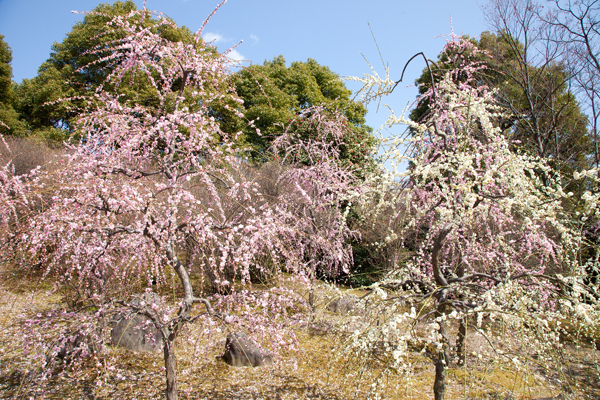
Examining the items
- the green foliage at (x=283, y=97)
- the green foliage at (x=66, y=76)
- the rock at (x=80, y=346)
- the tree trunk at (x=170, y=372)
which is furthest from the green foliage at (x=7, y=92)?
the tree trunk at (x=170, y=372)

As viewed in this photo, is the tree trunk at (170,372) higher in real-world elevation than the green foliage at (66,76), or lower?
lower

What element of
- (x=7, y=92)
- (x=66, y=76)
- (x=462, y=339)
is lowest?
(x=462, y=339)

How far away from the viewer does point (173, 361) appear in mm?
2729

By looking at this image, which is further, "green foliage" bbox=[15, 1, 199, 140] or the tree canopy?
"green foliage" bbox=[15, 1, 199, 140]

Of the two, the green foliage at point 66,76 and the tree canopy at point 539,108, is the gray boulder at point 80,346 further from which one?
the green foliage at point 66,76

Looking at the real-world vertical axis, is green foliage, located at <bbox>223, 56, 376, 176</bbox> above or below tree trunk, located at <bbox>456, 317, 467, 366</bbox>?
above

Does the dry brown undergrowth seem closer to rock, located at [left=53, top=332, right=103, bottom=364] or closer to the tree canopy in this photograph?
rock, located at [left=53, top=332, right=103, bottom=364]

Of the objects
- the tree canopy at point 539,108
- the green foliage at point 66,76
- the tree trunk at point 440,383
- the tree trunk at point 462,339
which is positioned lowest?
the tree trunk at point 440,383

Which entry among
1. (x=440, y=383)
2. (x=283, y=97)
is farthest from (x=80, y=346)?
(x=283, y=97)

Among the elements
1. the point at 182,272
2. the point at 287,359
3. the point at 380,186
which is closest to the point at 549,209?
the point at 380,186

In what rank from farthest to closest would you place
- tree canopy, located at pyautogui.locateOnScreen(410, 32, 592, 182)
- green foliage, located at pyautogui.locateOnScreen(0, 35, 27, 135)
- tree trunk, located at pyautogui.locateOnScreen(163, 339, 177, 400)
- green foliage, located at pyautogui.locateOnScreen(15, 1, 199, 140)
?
green foliage, located at pyautogui.locateOnScreen(15, 1, 199, 140) < green foliage, located at pyautogui.locateOnScreen(0, 35, 27, 135) < tree canopy, located at pyautogui.locateOnScreen(410, 32, 592, 182) < tree trunk, located at pyautogui.locateOnScreen(163, 339, 177, 400)

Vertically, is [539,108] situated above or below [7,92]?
below

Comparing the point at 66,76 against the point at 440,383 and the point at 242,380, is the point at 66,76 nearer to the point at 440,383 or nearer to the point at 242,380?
the point at 242,380

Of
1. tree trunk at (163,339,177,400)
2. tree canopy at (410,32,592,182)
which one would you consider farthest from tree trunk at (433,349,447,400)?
tree canopy at (410,32,592,182)
